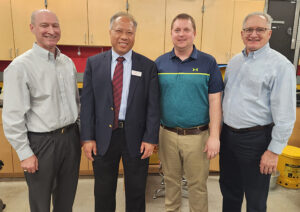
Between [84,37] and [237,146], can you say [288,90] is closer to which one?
[237,146]

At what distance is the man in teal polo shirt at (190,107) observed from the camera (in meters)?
1.55

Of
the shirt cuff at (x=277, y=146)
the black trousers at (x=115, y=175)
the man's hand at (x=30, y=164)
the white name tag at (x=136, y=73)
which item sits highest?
the white name tag at (x=136, y=73)

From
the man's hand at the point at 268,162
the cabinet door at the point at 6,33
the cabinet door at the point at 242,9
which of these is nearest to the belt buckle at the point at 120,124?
the man's hand at the point at 268,162

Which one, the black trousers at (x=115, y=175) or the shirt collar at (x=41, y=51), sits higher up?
the shirt collar at (x=41, y=51)

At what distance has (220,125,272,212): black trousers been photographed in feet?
4.98

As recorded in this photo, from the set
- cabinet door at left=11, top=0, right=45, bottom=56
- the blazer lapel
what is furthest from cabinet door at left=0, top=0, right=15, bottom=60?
the blazer lapel

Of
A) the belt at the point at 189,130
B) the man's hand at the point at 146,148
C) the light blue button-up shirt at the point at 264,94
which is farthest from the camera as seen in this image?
the belt at the point at 189,130

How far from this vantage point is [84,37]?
315cm

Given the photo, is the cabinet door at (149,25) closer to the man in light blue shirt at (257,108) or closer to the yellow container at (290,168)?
the man in light blue shirt at (257,108)

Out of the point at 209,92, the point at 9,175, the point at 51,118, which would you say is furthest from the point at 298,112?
the point at 9,175

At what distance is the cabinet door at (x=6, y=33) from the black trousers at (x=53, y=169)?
217 centimetres

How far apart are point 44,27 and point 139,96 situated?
709mm

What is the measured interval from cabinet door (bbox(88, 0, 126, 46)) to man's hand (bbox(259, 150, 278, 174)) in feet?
8.14

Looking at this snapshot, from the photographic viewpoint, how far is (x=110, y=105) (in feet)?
4.79
